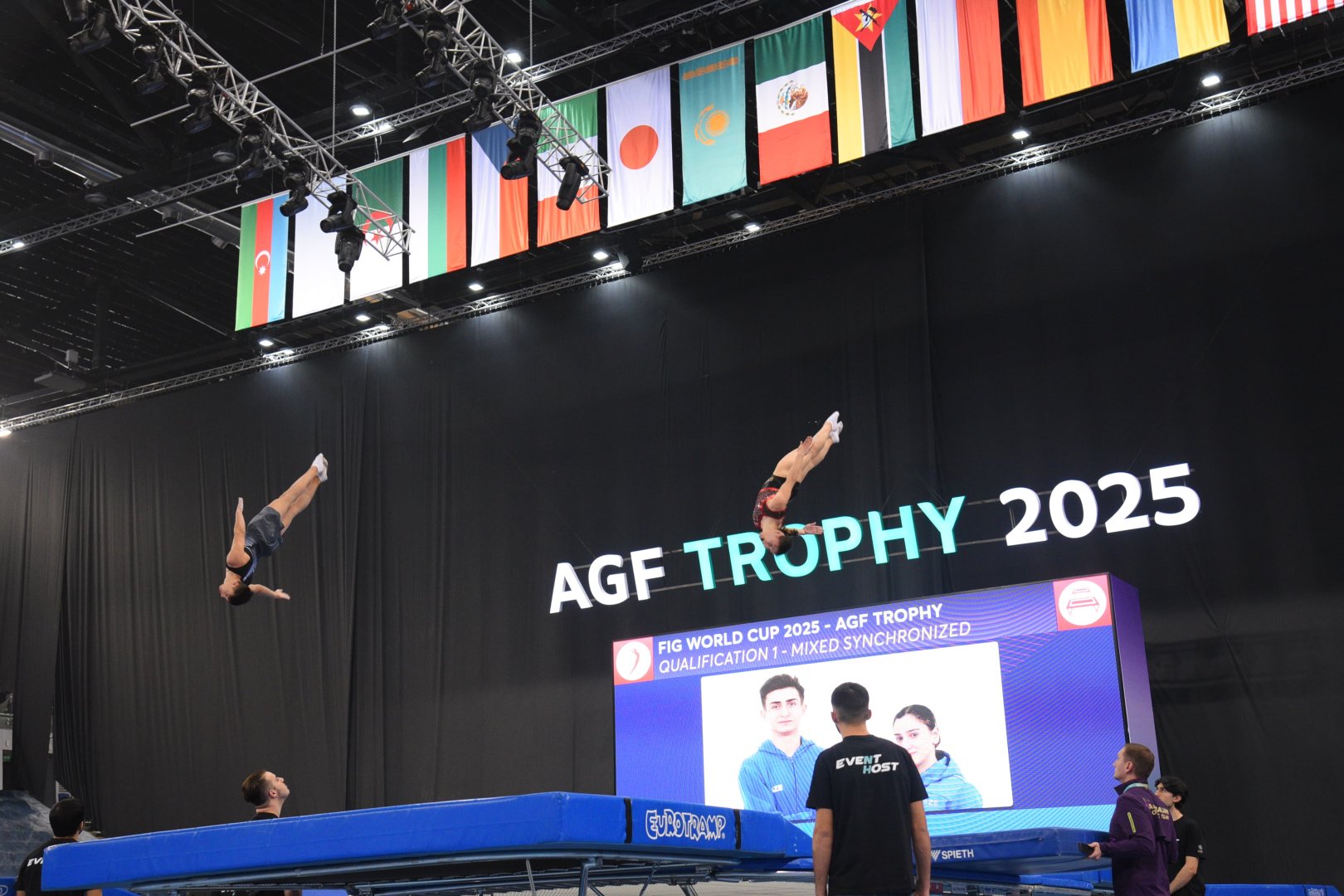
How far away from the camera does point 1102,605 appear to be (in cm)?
792

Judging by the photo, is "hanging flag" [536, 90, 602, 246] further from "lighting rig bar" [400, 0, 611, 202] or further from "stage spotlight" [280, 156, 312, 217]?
"stage spotlight" [280, 156, 312, 217]

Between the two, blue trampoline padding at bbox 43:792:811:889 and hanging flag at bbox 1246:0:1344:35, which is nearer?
blue trampoline padding at bbox 43:792:811:889

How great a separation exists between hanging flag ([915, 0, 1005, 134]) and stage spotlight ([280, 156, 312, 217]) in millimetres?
4736

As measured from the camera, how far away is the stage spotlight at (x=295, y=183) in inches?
384

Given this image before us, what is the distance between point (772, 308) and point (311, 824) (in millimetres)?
8265

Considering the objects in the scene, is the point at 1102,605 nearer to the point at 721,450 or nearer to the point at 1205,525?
the point at 1205,525

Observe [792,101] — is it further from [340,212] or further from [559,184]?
[340,212]

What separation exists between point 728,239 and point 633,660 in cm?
390

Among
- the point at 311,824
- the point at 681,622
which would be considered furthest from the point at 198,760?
the point at 311,824

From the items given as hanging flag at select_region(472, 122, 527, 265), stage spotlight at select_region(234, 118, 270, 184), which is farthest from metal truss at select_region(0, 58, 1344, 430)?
stage spotlight at select_region(234, 118, 270, 184)

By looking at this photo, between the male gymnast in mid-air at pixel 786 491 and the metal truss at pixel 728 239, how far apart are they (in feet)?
8.49

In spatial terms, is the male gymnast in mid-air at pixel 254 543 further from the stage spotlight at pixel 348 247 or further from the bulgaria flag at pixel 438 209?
the bulgaria flag at pixel 438 209

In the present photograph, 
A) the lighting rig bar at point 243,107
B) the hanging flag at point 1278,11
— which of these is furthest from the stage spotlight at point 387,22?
the hanging flag at point 1278,11

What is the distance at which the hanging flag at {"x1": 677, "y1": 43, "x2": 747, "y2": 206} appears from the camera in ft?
31.3
